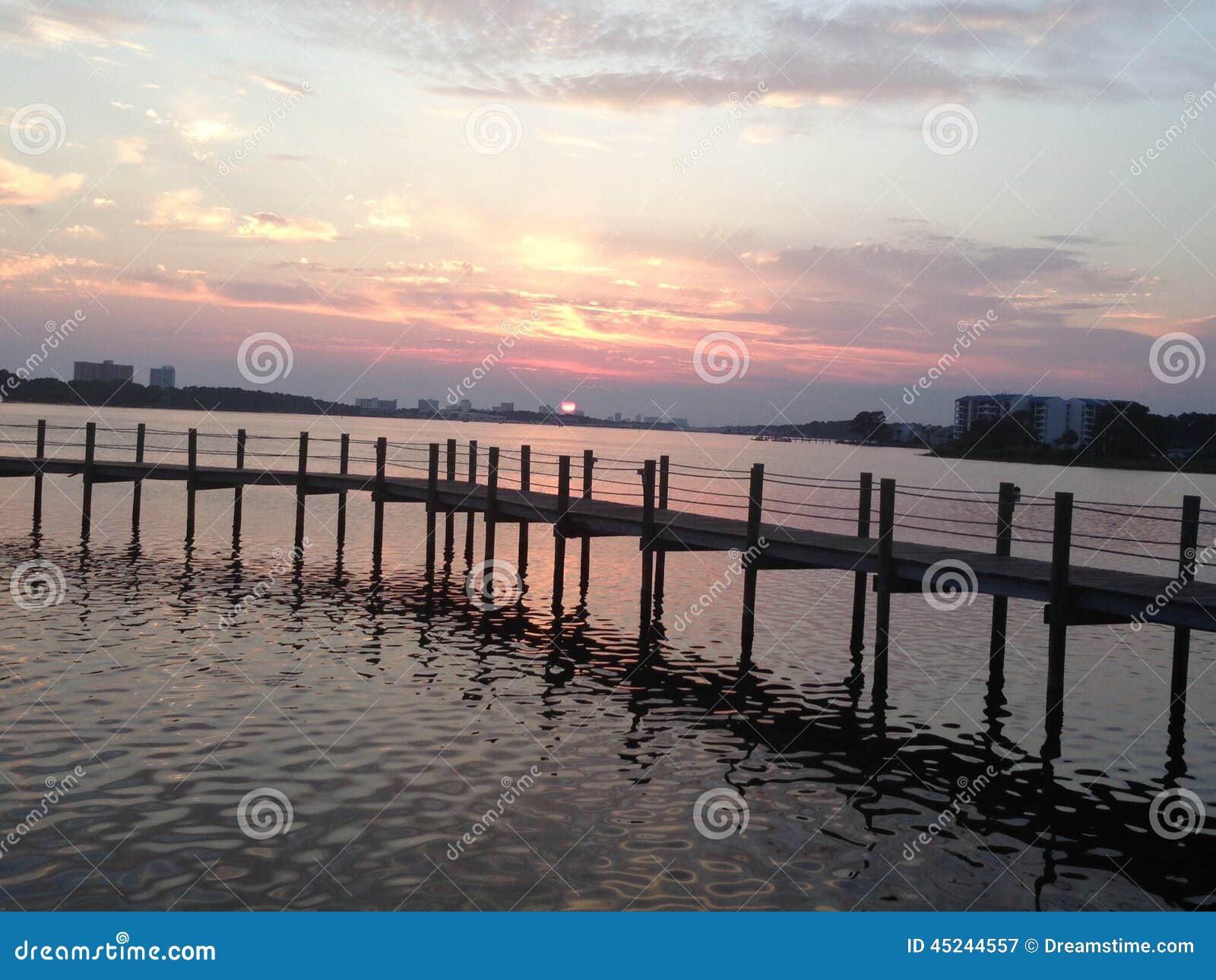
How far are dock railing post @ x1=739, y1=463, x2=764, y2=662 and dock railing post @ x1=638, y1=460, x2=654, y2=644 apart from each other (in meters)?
2.16

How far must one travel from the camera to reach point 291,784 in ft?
36.6

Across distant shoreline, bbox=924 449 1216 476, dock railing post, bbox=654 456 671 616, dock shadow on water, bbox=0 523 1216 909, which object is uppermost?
distant shoreline, bbox=924 449 1216 476

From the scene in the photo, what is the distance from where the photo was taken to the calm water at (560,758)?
30.3 ft

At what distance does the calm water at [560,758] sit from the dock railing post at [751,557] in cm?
49

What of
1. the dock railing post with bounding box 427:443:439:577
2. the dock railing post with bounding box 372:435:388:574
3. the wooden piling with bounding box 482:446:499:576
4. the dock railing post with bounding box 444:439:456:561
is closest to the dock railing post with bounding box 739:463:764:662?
the wooden piling with bounding box 482:446:499:576

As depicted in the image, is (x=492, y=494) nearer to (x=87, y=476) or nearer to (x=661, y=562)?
(x=661, y=562)

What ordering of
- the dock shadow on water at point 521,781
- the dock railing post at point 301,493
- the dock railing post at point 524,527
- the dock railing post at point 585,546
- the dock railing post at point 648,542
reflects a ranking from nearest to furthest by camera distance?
the dock shadow on water at point 521,781 < the dock railing post at point 648,542 < the dock railing post at point 585,546 < the dock railing post at point 524,527 < the dock railing post at point 301,493

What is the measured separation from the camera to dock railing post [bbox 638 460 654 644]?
20500 mm

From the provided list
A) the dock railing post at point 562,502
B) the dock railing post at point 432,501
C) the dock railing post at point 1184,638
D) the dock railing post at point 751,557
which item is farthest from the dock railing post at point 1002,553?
the dock railing post at point 432,501

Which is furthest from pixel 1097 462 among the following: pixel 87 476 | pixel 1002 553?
pixel 1002 553

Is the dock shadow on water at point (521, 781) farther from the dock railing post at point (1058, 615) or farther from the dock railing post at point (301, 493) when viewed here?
the dock railing post at point (301, 493)

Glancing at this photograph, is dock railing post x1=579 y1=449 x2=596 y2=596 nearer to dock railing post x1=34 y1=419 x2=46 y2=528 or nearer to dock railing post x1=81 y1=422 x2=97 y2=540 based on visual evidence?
dock railing post x1=81 y1=422 x2=97 y2=540

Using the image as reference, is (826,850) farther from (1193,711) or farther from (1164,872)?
(1193,711)

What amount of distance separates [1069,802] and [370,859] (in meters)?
7.50
